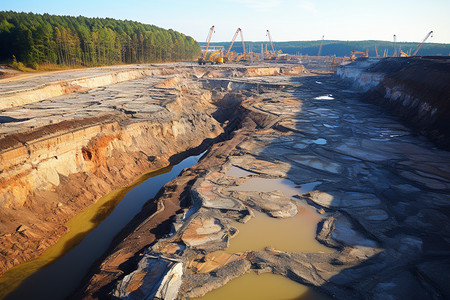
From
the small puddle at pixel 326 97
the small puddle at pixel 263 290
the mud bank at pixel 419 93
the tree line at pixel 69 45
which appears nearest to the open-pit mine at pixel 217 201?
the small puddle at pixel 263 290

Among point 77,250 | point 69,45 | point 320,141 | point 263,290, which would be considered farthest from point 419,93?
point 69,45

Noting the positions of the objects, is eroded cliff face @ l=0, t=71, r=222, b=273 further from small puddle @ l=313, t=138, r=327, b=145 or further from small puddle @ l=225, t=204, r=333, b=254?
small puddle @ l=313, t=138, r=327, b=145

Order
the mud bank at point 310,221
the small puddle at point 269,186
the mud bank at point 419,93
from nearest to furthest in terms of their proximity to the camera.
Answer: the mud bank at point 310,221 < the small puddle at point 269,186 < the mud bank at point 419,93

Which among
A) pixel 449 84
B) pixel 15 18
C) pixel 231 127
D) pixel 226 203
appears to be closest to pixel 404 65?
pixel 449 84

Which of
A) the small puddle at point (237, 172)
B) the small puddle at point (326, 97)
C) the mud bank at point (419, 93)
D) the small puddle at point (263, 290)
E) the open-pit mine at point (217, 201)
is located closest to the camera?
the small puddle at point (263, 290)

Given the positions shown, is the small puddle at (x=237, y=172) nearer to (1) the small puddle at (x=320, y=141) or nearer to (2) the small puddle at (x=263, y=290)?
(1) the small puddle at (x=320, y=141)

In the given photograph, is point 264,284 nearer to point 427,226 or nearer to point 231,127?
point 427,226

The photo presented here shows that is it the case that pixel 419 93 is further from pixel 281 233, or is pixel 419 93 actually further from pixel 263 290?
pixel 263 290
